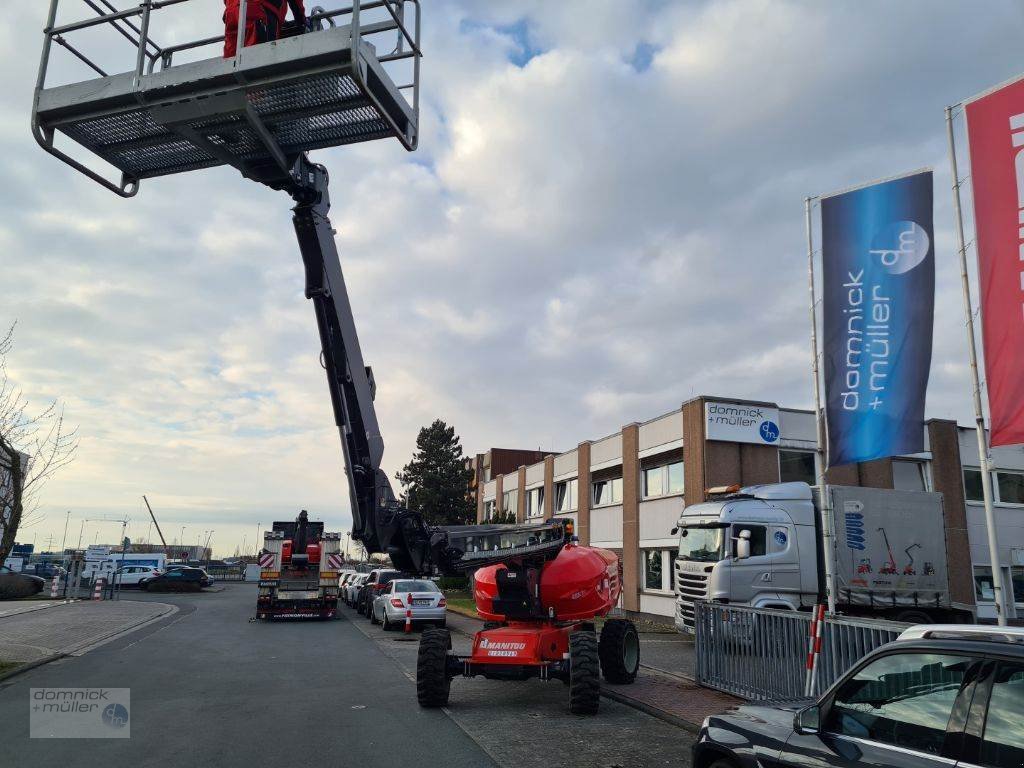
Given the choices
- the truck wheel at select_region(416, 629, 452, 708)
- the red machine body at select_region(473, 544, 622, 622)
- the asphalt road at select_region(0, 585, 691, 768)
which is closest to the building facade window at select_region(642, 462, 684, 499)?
the asphalt road at select_region(0, 585, 691, 768)

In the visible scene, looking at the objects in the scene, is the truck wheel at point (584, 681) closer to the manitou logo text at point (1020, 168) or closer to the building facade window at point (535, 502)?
the manitou logo text at point (1020, 168)

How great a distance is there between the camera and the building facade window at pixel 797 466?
2331 cm

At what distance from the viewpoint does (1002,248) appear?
7613mm

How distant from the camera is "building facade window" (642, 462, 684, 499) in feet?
78.5

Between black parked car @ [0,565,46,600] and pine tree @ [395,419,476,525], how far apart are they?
19.0 meters

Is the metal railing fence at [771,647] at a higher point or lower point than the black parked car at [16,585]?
higher

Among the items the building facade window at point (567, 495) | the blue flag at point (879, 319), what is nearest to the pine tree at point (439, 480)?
the building facade window at point (567, 495)

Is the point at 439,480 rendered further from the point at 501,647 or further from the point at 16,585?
the point at 501,647

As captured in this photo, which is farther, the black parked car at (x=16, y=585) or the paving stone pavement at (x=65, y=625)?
the black parked car at (x=16, y=585)

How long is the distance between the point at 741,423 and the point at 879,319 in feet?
44.1

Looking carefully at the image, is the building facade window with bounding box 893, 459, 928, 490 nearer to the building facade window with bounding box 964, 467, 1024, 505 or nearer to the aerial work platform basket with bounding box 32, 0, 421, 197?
the building facade window with bounding box 964, 467, 1024, 505

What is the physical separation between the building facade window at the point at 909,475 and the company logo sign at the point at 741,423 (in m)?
4.88

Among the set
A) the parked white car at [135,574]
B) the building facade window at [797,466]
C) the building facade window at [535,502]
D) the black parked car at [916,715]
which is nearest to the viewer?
the black parked car at [916,715]

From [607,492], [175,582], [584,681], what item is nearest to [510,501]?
[607,492]
